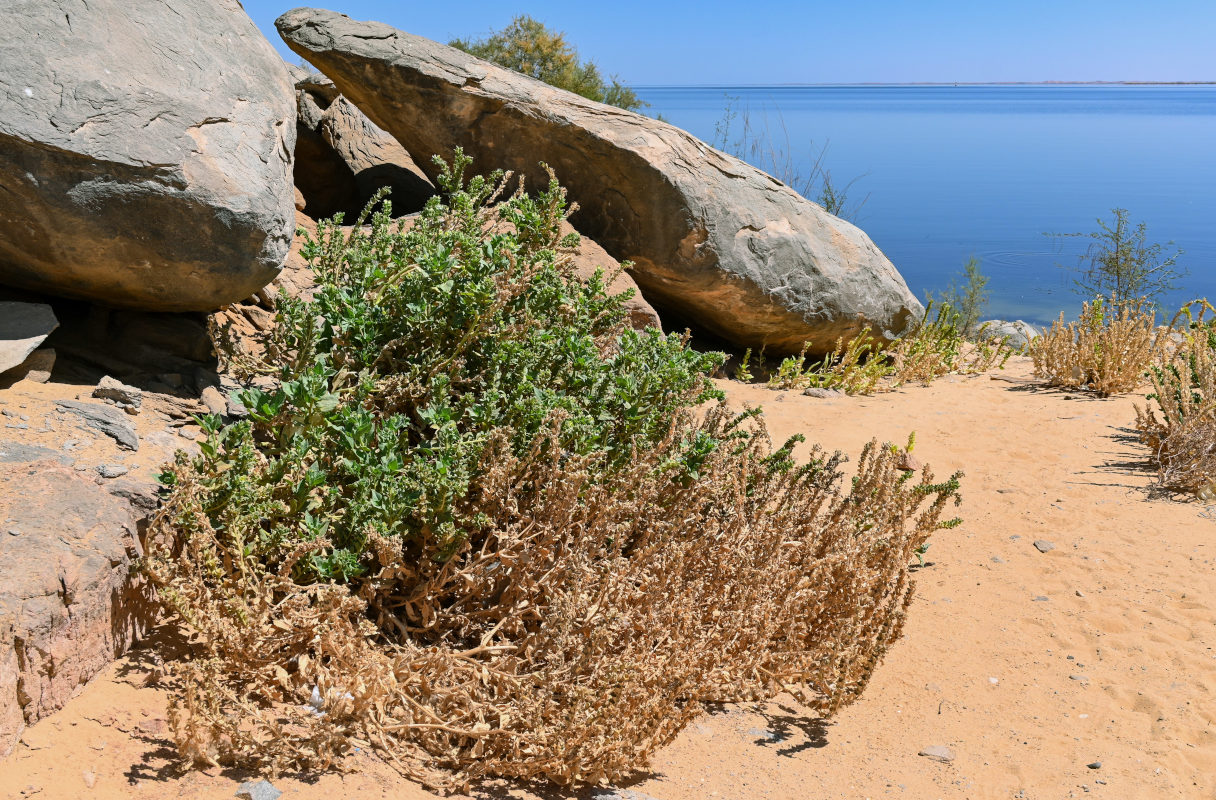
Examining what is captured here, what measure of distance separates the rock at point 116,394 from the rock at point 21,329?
237 mm

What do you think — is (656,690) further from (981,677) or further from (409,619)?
(981,677)

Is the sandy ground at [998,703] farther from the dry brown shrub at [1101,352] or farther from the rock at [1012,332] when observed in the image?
the rock at [1012,332]

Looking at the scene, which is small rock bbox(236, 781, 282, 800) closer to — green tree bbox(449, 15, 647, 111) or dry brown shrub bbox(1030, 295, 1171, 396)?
dry brown shrub bbox(1030, 295, 1171, 396)

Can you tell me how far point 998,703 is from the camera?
125 inches

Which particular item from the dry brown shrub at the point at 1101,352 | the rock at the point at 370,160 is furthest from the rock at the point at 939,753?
the rock at the point at 370,160

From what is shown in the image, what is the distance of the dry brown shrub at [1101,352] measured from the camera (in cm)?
673

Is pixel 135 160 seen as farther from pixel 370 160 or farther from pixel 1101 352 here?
pixel 1101 352

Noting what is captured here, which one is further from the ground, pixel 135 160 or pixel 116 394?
pixel 135 160

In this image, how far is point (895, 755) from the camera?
9.29 feet

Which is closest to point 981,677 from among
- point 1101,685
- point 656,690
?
point 1101,685

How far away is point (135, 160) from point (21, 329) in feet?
2.26

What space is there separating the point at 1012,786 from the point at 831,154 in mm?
38111

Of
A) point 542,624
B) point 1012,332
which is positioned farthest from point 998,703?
point 1012,332

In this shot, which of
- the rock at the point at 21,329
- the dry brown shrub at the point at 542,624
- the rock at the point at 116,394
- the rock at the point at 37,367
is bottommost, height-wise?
the dry brown shrub at the point at 542,624
